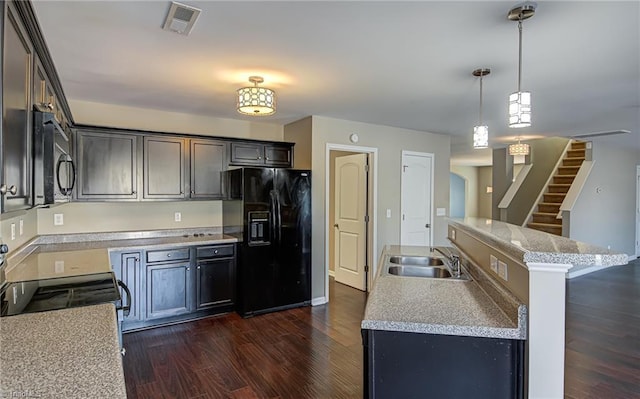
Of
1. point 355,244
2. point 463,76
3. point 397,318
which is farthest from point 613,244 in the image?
point 397,318

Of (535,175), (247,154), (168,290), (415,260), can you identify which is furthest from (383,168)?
(535,175)

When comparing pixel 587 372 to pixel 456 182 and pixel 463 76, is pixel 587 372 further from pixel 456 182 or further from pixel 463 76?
pixel 456 182

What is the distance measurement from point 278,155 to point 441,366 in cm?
369

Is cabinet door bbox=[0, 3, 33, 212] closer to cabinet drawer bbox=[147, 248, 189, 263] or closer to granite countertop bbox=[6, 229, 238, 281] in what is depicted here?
granite countertop bbox=[6, 229, 238, 281]

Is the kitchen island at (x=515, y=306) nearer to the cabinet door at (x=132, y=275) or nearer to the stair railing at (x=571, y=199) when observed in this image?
the cabinet door at (x=132, y=275)

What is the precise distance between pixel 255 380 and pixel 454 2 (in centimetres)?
285

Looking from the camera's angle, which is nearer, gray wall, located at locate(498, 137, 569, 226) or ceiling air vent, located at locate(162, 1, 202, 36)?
ceiling air vent, located at locate(162, 1, 202, 36)

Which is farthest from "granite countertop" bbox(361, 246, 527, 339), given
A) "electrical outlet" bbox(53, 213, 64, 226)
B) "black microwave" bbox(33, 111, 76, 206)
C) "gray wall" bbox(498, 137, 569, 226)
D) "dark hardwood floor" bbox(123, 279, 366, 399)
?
"gray wall" bbox(498, 137, 569, 226)

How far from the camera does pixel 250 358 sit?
124 inches

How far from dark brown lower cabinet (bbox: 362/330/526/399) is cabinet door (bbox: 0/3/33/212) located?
155 cm

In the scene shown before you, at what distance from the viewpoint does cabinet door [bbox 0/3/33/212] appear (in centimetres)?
125

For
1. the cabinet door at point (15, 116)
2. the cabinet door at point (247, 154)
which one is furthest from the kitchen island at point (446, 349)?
the cabinet door at point (247, 154)

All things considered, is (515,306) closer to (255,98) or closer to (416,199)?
(255,98)

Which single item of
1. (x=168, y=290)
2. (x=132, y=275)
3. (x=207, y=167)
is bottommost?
(x=168, y=290)
